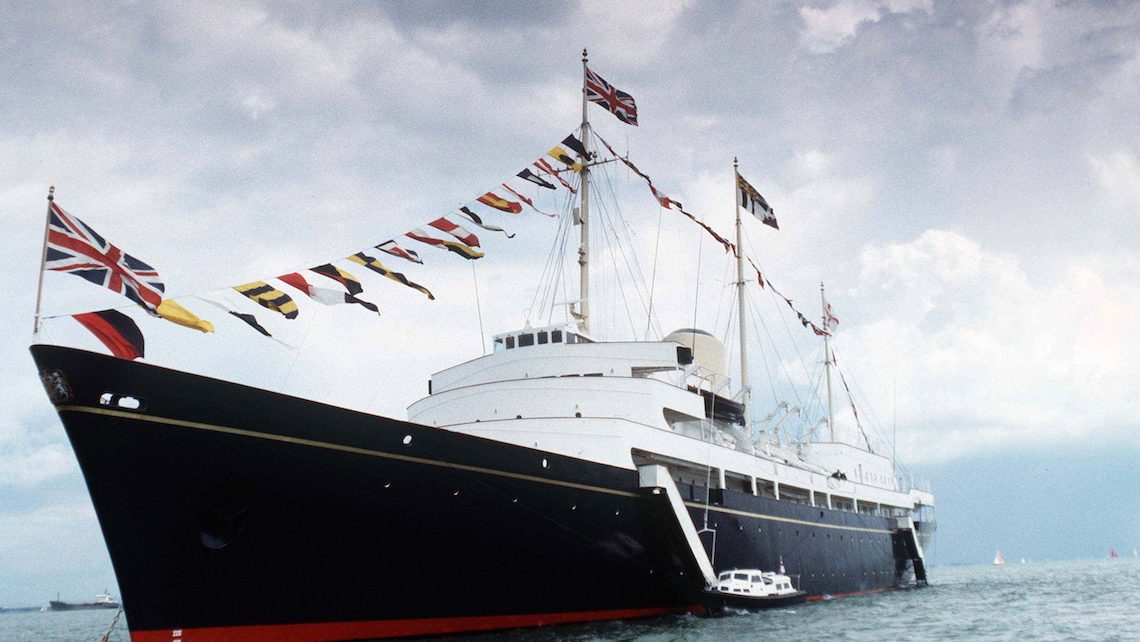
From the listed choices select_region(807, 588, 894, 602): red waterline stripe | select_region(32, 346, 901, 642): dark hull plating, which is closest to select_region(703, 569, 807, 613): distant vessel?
select_region(32, 346, 901, 642): dark hull plating

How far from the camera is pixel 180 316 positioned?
13672mm

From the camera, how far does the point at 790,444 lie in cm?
4159

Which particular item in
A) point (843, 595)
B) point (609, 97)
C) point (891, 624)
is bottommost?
point (891, 624)

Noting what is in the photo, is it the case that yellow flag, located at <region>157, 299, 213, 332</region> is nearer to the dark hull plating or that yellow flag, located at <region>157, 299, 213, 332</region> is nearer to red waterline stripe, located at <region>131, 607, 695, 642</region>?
the dark hull plating

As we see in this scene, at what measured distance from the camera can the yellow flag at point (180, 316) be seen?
1351 centimetres

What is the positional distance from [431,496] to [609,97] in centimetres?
1717

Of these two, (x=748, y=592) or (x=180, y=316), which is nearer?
(x=180, y=316)

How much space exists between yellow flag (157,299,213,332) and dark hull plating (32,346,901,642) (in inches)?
34.5

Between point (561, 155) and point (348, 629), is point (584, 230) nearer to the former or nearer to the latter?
point (561, 155)

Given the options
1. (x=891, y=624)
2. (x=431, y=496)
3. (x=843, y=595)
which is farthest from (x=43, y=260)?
(x=843, y=595)

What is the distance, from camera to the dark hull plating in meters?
13.6

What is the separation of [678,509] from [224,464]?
11.9 metres

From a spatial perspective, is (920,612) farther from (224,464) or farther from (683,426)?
(224,464)

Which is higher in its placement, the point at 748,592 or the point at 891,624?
the point at 748,592
